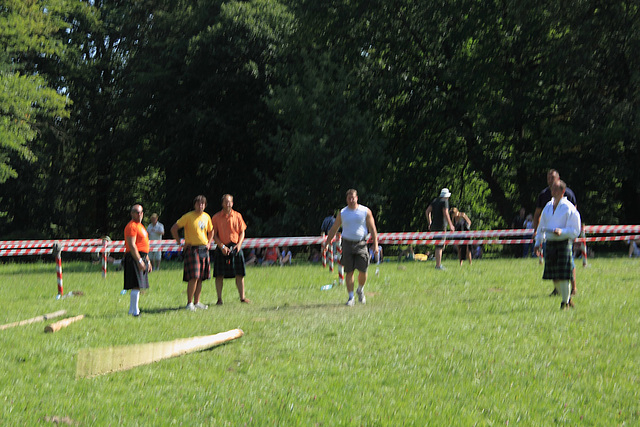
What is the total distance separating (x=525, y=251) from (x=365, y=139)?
7.18 metres

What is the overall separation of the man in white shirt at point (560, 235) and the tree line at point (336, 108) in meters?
15.8

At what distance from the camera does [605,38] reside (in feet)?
85.3

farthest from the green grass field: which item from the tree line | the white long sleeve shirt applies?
the tree line

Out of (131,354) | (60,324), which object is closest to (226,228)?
(60,324)

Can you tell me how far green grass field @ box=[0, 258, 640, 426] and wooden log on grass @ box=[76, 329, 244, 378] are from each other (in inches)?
3.6

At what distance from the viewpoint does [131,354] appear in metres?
7.12

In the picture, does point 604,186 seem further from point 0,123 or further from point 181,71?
point 0,123

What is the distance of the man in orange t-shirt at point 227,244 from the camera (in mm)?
12148

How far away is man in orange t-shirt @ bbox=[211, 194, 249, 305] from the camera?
12.1 metres

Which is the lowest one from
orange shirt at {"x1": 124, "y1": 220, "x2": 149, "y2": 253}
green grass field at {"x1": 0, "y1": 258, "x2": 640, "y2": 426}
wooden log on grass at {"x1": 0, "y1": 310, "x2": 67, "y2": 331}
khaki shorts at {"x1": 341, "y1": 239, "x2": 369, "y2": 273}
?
green grass field at {"x1": 0, "y1": 258, "x2": 640, "y2": 426}

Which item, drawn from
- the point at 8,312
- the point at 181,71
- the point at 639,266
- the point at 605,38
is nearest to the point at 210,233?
the point at 8,312

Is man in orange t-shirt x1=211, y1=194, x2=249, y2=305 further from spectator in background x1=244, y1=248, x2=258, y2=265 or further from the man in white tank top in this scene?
spectator in background x1=244, y1=248, x2=258, y2=265

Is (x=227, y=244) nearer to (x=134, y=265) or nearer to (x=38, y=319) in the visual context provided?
(x=134, y=265)

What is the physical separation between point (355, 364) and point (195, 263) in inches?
195
